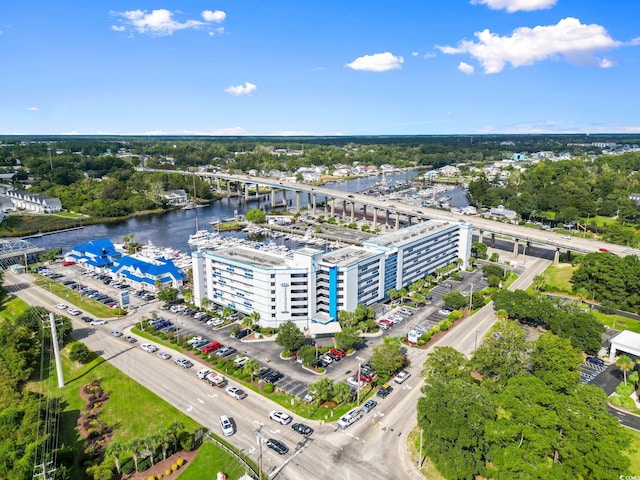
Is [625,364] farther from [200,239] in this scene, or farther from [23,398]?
[200,239]

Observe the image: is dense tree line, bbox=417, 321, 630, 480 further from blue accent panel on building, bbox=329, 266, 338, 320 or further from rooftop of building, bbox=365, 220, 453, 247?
rooftop of building, bbox=365, 220, 453, 247

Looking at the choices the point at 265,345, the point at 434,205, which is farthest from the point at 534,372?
the point at 434,205

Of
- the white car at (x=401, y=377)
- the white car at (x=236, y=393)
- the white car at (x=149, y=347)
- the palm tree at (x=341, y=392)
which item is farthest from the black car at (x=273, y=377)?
the white car at (x=149, y=347)

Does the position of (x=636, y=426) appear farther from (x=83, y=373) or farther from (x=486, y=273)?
(x=83, y=373)

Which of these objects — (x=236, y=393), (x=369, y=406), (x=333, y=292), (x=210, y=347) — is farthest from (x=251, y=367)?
(x=333, y=292)

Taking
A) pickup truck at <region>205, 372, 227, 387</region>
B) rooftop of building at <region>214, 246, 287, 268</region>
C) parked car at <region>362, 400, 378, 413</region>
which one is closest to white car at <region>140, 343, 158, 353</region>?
pickup truck at <region>205, 372, 227, 387</region>

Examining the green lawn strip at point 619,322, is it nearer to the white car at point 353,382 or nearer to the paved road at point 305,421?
the paved road at point 305,421
